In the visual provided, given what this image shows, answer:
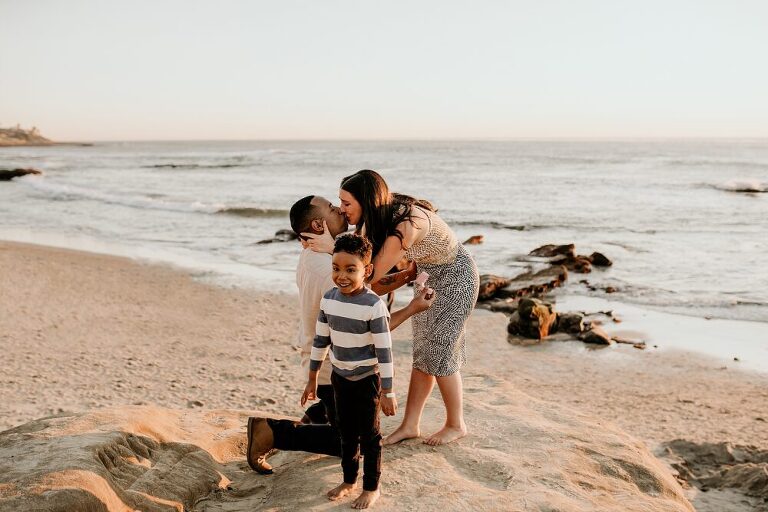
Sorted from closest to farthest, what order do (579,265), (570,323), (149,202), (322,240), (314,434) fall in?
1. (322,240)
2. (314,434)
3. (570,323)
4. (579,265)
5. (149,202)

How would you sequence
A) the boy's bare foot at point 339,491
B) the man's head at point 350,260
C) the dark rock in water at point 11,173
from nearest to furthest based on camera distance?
the man's head at point 350,260 → the boy's bare foot at point 339,491 → the dark rock in water at point 11,173

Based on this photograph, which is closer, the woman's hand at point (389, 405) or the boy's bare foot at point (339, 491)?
the woman's hand at point (389, 405)

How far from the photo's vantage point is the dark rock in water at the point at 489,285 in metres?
11.1

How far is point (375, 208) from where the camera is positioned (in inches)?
137

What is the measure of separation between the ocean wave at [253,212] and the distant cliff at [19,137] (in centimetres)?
10402

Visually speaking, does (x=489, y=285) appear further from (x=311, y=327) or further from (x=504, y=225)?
(x=504, y=225)

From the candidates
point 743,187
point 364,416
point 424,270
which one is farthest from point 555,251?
point 743,187

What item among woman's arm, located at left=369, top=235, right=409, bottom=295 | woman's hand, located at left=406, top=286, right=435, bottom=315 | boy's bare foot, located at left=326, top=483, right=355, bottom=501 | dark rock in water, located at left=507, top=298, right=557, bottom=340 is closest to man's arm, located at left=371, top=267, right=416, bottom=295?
woman's hand, located at left=406, top=286, right=435, bottom=315

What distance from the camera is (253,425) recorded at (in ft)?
12.7

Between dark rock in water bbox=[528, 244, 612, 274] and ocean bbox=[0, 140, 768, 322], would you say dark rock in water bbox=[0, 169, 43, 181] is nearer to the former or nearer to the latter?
ocean bbox=[0, 140, 768, 322]

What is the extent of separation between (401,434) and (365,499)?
36.7 inches

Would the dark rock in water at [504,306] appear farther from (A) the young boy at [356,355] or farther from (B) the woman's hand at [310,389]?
(A) the young boy at [356,355]

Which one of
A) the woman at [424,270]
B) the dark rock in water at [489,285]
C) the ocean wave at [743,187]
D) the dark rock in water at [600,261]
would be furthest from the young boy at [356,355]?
the ocean wave at [743,187]

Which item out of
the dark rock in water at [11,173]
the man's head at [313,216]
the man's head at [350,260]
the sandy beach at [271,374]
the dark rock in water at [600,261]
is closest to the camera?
the man's head at [350,260]
